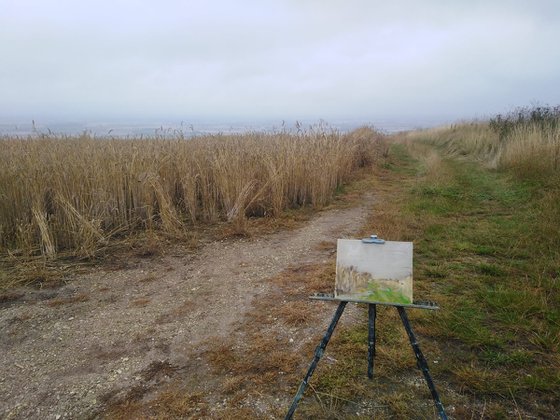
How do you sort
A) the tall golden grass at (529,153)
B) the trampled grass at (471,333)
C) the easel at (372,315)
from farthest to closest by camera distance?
the tall golden grass at (529,153) < the trampled grass at (471,333) < the easel at (372,315)

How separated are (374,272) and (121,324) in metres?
2.16

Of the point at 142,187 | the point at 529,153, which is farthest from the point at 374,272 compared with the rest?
the point at 529,153

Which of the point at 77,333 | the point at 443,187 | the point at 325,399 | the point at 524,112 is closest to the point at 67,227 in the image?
the point at 77,333

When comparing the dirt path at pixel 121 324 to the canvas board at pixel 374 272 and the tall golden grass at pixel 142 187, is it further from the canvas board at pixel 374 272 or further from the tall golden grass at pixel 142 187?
the canvas board at pixel 374 272

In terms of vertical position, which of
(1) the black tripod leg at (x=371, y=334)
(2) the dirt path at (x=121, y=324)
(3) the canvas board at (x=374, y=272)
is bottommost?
(2) the dirt path at (x=121, y=324)

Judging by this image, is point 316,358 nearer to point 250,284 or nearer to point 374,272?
point 374,272

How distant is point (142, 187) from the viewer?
5.22 meters

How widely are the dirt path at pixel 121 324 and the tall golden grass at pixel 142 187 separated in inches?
33.4

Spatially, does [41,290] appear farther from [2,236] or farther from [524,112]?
[524,112]

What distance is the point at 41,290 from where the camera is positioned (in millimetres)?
3561

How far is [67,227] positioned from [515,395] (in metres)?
4.55

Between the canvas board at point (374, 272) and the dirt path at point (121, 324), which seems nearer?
the canvas board at point (374, 272)

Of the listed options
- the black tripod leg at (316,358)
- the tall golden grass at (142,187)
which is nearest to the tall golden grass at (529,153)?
the tall golden grass at (142,187)

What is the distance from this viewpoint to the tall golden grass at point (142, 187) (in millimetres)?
4391
